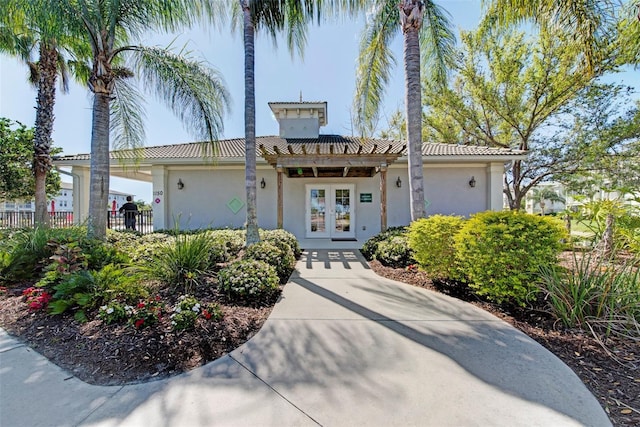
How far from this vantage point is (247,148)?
21.0 feet

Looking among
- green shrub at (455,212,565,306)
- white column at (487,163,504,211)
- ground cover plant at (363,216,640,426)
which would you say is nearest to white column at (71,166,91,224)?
ground cover plant at (363,216,640,426)

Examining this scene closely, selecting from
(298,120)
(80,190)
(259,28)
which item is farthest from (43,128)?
(298,120)

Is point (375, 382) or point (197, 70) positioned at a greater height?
point (197, 70)

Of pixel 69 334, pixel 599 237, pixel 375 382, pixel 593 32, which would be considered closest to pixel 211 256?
pixel 69 334

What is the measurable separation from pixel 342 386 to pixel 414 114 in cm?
607

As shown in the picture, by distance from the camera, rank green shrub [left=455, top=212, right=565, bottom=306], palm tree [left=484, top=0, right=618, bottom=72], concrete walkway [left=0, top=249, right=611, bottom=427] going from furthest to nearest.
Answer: palm tree [left=484, top=0, right=618, bottom=72]
green shrub [left=455, top=212, right=565, bottom=306]
concrete walkway [left=0, top=249, right=611, bottom=427]

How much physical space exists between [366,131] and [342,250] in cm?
377

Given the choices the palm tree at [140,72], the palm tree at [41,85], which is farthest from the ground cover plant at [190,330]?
the palm tree at [41,85]

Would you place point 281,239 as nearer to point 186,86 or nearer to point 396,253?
point 396,253

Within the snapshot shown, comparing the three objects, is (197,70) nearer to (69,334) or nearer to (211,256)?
(211,256)

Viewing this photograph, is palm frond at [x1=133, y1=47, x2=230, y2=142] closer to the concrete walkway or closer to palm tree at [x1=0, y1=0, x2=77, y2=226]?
the concrete walkway

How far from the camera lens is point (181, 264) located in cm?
446

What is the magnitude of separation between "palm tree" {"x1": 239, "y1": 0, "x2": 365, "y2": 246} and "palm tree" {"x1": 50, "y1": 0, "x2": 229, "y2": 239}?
975 millimetres

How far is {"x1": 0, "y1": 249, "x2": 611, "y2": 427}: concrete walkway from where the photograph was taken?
2070 mm
